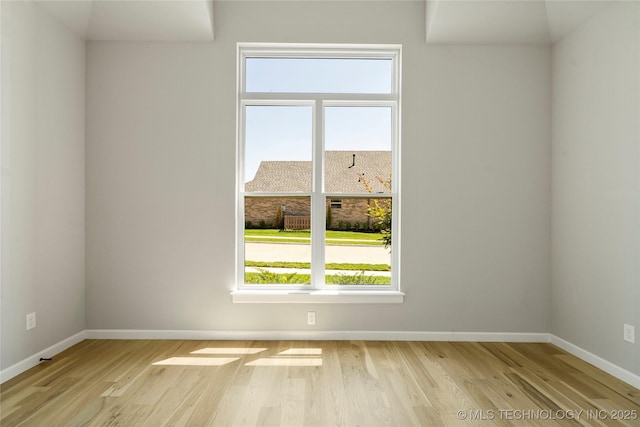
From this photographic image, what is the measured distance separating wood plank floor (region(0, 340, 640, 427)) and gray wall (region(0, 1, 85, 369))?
1.23 feet

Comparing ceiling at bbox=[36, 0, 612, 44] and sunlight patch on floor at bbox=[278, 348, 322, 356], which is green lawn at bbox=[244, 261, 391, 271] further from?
ceiling at bbox=[36, 0, 612, 44]

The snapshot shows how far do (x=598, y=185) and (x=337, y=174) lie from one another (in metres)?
2.11

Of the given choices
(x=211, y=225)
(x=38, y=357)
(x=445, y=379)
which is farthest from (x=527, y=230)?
(x=38, y=357)

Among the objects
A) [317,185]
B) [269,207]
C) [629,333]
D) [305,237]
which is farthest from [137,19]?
[629,333]

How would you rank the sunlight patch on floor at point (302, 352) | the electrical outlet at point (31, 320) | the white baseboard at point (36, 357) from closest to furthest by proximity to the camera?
the white baseboard at point (36, 357) < the electrical outlet at point (31, 320) < the sunlight patch on floor at point (302, 352)

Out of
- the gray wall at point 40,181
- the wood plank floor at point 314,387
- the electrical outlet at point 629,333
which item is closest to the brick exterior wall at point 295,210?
the wood plank floor at point 314,387

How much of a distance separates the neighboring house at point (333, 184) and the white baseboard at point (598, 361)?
1.96 m

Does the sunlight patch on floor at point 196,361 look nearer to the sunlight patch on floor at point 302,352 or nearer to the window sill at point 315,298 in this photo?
the sunlight patch on floor at point 302,352

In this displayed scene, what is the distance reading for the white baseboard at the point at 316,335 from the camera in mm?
3812

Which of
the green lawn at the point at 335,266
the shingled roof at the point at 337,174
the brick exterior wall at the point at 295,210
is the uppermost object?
the shingled roof at the point at 337,174

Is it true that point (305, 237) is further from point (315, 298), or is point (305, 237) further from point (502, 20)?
point (502, 20)

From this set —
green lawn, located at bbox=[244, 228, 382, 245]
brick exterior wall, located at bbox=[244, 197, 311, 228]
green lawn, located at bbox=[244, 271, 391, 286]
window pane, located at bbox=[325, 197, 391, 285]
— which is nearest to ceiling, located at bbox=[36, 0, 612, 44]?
brick exterior wall, located at bbox=[244, 197, 311, 228]

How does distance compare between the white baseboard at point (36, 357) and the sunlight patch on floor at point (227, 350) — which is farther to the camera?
the sunlight patch on floor at point (227, 350)

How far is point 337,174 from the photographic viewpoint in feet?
13.2
